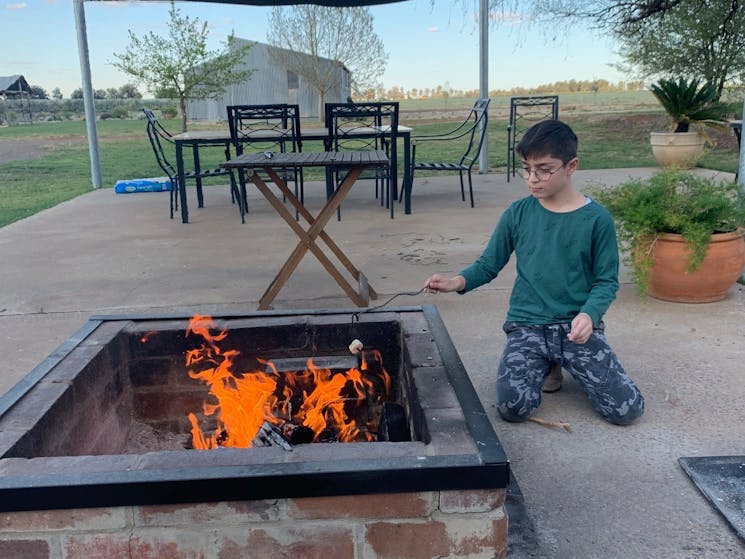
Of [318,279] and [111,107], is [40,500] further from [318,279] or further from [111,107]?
[111,107]

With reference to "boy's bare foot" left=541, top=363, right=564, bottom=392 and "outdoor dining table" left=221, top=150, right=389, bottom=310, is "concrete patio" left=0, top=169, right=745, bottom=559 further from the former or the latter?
"outdoor dining table" left=221, top=150, right=389, bottom=310

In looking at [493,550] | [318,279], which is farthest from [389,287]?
[493,550]

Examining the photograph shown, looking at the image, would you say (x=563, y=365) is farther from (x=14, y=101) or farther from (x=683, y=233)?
(x=14, y=101)

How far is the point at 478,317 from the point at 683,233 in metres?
1.23

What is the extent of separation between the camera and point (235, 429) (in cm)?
240

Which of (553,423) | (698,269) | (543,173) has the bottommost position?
(553,423)

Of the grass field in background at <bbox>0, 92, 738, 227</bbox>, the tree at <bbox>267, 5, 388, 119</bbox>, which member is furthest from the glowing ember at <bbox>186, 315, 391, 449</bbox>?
the tree at <bbox>267, 5, 388, 119</bbox>

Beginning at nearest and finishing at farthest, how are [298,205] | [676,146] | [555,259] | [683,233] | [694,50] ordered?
[555,259], [683,233], [298,205], [676,146], [694,50]

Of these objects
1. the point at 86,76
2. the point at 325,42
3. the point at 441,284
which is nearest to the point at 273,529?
the point at 441,284

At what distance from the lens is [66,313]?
4383 mm

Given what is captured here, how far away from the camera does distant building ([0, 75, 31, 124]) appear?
132 ft

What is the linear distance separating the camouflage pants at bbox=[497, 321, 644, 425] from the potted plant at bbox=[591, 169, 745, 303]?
1.36 meters

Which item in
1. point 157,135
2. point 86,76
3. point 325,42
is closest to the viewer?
point 157,135

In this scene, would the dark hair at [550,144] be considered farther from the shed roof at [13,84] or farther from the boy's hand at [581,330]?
the shed roof at [13,84]
